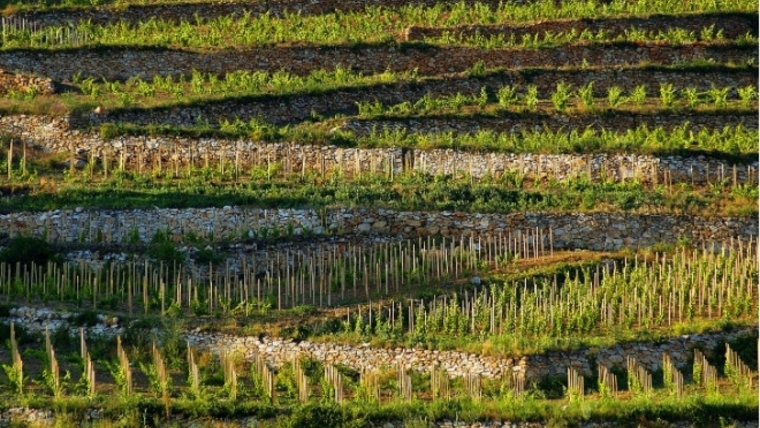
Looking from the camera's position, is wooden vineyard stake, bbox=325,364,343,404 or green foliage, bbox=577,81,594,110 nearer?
wooden vineyard stake, bbox=325,364,343,404

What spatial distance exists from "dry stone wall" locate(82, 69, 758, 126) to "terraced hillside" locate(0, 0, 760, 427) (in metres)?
0.09

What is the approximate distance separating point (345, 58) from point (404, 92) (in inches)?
177

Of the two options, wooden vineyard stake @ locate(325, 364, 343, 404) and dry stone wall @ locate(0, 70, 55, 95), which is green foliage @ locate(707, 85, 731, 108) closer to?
dry stone wall @ locate(0, 70, 55, 95)

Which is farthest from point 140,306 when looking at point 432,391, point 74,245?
point 432,391

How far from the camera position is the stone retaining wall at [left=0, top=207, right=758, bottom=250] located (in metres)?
65.7

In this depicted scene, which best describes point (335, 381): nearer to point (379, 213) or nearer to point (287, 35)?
point (379, 213)

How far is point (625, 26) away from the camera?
88812mm

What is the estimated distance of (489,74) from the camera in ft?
271

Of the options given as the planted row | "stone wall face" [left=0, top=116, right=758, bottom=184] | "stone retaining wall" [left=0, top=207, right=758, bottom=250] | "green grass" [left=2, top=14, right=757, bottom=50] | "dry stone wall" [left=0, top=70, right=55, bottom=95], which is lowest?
"stone retaining wall" [left=0, top=207, right=758, bottom=250]

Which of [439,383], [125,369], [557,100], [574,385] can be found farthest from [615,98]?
[125,369]

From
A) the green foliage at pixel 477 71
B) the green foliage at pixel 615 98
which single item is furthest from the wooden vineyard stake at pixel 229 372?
the green foliage at pixel 477 71

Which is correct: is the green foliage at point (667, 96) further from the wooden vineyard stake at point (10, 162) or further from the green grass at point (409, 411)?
the green grass at point (409, 411)

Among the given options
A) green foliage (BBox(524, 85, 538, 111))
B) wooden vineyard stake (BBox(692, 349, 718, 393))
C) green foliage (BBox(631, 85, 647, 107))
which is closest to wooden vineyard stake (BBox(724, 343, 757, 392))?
wooden vineyard stake (BBox(692, 349, 718, 393))

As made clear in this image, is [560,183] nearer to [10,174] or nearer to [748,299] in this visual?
[748,299]
